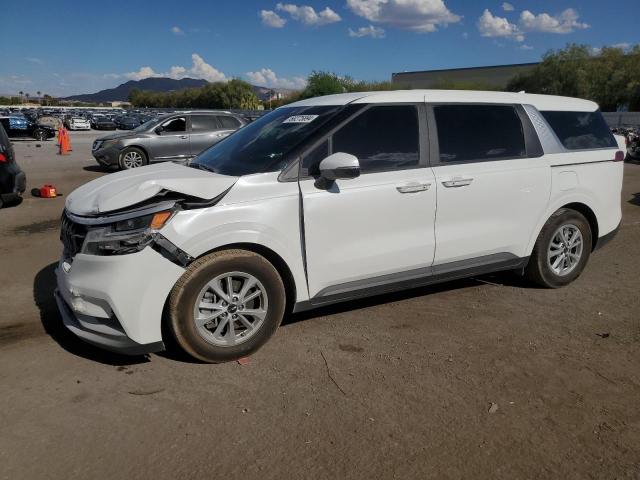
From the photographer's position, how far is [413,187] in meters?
3.99

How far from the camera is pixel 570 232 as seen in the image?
4988mm

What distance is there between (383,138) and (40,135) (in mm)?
31045

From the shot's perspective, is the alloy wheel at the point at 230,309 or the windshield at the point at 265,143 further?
the windshield at the point at 265,143

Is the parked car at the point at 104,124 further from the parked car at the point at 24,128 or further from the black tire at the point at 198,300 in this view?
the black tire at the point at 198,300

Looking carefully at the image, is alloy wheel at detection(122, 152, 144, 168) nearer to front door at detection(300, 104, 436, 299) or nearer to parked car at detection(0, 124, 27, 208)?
parked car at detection(0, 124, 27, 208)

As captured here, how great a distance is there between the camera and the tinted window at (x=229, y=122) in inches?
591

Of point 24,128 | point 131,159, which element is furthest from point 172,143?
point 24,128

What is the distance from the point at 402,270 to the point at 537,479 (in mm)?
1925

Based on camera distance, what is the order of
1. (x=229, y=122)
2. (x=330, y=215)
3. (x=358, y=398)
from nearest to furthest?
(x=358, y=398) < (x=330, y=215) < (x=229, y=122)

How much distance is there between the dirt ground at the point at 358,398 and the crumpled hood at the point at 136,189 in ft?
3.52

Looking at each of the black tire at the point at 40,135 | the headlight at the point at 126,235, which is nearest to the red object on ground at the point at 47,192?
the headlight at the point at 126,235

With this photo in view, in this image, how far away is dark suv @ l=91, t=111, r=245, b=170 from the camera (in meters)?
14.6

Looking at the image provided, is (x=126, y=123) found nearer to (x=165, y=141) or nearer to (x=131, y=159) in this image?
(x=131, y=159)

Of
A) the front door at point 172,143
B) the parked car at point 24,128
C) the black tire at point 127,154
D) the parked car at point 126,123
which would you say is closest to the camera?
the black tire at point 127,154
